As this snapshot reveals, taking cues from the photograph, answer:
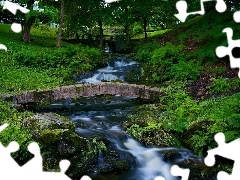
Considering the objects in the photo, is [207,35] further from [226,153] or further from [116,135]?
[226,153]

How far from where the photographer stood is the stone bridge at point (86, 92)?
1321 centimetres

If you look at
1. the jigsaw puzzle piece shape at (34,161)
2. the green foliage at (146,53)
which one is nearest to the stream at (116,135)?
the jigsaw puzzle piece shape at (34,161)

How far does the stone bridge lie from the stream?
0.31 meters

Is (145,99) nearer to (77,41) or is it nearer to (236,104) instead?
(236,104)

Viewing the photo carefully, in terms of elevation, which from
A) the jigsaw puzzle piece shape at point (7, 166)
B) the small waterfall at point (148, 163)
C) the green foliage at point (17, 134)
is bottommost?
the small waterfall at point (148, 163)

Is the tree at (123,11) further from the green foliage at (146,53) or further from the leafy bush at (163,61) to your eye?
the leafy bush at (163,61)

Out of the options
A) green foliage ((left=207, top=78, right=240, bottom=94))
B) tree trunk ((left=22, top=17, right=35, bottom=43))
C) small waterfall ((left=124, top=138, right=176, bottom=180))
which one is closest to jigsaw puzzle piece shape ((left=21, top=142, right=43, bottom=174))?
small waterfall ((left=124, top=138, right=176, bottom=180))

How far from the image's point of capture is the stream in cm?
846

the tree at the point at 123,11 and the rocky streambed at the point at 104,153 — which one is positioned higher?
the tree at the point at 123,11

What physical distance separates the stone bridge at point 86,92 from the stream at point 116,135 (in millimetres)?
312

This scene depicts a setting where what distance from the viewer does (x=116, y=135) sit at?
10156 mm

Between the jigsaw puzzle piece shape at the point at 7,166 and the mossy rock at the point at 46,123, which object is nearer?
the jigsaw puzzle piece shape at the point at 7,166

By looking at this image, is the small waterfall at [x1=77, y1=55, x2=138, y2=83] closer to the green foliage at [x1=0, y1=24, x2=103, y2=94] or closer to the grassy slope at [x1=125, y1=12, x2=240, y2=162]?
the green foliage at [x1=0, y1=24, x2=103, y2=94]

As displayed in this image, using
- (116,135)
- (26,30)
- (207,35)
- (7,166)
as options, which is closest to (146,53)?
(207,35)
